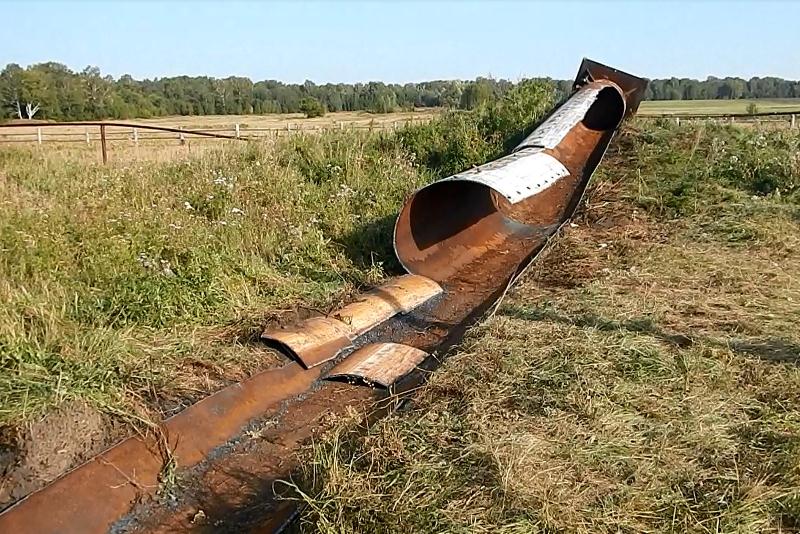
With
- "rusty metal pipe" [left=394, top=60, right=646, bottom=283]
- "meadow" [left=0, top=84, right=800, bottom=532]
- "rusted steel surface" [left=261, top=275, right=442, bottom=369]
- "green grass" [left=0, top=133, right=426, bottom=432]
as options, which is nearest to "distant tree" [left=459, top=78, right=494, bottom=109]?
"rusty metal pipe" [left=394, top=60, right=646, bottom=283]

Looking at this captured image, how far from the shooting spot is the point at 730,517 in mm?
2621

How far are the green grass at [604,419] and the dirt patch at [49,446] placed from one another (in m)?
1.16

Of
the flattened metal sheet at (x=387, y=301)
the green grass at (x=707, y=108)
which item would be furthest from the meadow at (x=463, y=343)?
the green grass at (x=707, y=108)

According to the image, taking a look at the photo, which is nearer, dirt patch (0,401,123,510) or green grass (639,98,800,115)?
dirt patch (0,401,123,510)

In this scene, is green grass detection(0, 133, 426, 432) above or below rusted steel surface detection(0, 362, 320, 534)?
above

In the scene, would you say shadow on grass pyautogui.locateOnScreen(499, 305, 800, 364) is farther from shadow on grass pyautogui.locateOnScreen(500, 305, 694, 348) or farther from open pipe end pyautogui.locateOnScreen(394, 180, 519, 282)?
open pipe end pyautogui.locateOnScreen(394, 180, 519, 282)

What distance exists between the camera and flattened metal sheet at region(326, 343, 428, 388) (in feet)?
16.0

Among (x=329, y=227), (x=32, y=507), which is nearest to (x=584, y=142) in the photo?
(x=329, y=227)

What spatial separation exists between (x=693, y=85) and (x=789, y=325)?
48.1 m

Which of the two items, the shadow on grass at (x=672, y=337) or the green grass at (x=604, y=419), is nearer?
the green grass at (x=604, y=419)

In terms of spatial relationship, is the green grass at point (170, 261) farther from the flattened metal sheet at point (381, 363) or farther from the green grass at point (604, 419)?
the green grass at point (604, 419)

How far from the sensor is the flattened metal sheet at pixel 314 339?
16.8ft

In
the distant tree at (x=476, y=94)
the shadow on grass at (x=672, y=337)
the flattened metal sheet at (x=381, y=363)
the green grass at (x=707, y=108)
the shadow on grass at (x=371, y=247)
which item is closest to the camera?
the shadow on grass at (x=672, y=337)

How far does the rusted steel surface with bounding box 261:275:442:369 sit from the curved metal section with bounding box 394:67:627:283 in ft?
1.68
